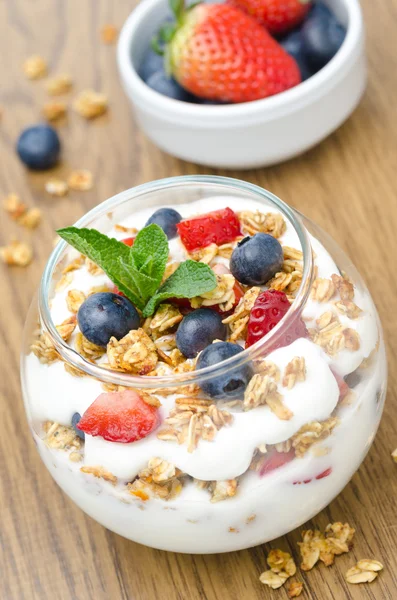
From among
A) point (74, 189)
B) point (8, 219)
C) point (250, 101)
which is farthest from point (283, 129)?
point (8, 219)

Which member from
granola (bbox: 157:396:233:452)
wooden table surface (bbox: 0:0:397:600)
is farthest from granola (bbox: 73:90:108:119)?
granola (bbox: 157:396:233:452)

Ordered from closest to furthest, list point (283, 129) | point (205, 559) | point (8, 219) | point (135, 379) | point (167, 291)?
point (135, 379) < point (167, 291) < point (205, 559) < point (283, 129) < point (8, 219)

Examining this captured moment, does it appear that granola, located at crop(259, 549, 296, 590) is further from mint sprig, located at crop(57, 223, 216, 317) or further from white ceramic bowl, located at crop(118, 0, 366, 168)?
white ceramic bowl, located at crop(118, 0, 366, 168)

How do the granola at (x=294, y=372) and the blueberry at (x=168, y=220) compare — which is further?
the blueberry at (x=168, y=220)

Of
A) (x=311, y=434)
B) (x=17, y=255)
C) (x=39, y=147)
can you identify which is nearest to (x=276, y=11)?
(x=39, y=147)

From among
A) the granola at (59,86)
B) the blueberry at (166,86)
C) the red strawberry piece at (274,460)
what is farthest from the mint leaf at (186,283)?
the granola at (59,86)

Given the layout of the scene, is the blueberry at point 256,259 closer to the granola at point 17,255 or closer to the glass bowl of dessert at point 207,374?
the glass bowl of dessert at point 207,374

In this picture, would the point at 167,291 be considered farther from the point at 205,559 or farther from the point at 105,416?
the point at 205,559
